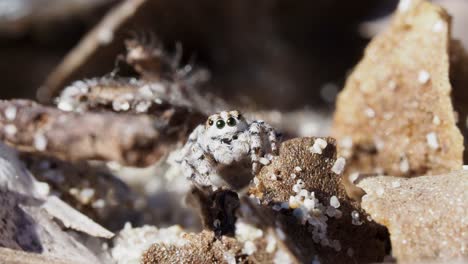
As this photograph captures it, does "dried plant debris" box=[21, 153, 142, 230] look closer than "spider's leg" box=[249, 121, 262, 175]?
No

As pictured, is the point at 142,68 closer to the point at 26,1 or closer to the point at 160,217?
the point at 160,217

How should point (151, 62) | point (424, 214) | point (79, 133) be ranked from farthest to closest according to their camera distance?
1. point (151, 62)
2. point (79, 133)
3. point (424, 214)

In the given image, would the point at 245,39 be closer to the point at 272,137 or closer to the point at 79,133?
the point at 79,133

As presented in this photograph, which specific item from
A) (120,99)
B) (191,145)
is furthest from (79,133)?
(191,145)

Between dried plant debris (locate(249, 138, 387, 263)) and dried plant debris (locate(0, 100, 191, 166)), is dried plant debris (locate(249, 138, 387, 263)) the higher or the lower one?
the lower one

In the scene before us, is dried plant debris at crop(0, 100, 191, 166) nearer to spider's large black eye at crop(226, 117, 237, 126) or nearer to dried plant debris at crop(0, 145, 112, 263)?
dried plant debris at crop(0, 145, 112, 263)

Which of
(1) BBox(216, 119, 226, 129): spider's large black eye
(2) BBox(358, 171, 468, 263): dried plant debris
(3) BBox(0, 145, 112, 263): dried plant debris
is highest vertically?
(1) BBox(216, 119, 226, 129): spider's large black eye

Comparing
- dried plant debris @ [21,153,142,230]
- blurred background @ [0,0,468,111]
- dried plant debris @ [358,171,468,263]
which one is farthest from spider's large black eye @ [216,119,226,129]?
blurred background @ [0,0,468,111]
